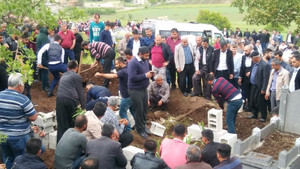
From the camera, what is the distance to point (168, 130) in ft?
28.4

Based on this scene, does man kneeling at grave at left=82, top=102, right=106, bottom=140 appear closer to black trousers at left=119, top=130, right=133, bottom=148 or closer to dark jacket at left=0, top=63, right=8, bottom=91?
black trousers at left=119, top=130, right=133, bottom=148

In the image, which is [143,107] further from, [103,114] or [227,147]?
[227,147]

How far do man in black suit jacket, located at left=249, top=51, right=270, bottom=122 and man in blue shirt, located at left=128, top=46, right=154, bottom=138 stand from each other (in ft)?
10.4

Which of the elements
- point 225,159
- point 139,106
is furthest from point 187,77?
point 225,159

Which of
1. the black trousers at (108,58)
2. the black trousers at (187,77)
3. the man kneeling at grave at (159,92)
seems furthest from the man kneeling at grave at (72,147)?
the black trousers at (187,77)

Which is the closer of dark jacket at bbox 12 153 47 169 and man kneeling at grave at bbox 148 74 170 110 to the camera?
dark jacket at bbox 12 153 47 169

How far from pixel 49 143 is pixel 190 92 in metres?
5.07

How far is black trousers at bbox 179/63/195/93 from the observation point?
10781 mm

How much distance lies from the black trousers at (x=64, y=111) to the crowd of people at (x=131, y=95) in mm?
19

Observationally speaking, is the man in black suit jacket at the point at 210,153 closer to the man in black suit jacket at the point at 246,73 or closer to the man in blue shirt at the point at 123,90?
the man in blue shirt at the point at 123,90

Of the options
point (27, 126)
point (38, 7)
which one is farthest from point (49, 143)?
point (38, 7)

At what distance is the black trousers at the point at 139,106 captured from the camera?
7.69 metres

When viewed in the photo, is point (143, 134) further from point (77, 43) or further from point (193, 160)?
point (77, 43)

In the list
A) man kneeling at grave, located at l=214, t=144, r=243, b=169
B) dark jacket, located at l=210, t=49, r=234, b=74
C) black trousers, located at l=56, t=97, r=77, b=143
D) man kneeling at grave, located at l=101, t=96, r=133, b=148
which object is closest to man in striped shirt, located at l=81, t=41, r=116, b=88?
dark jacket, located at l=210, t=49, r=234, b=74
